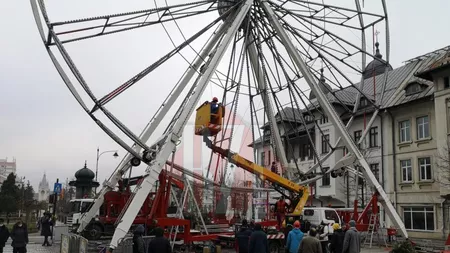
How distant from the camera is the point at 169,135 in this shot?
1543cm

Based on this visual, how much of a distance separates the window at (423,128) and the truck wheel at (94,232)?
89.7ft

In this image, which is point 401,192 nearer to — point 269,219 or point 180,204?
point 269,219

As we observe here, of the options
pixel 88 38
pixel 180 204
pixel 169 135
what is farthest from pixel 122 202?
pixel 88 38

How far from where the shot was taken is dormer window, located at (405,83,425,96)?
38116mm

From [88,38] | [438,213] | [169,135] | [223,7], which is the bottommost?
[438,213]

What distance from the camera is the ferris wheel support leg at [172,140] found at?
1374cm

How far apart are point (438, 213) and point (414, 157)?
520cm

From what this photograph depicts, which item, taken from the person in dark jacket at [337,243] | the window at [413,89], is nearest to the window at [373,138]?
the window at [413,89]

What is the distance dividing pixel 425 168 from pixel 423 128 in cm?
343

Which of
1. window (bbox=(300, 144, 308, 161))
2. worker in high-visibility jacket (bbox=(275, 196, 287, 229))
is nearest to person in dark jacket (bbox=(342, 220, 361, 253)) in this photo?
worker in high-visibility jacket (bbox=(275, 196, 287, 229))

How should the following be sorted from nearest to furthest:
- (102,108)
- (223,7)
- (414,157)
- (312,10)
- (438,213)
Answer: (102,108)
(223,7)
(312,10)
(438,213)
(414,157)

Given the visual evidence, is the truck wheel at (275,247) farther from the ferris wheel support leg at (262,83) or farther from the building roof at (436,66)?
the building roof at (436,66)

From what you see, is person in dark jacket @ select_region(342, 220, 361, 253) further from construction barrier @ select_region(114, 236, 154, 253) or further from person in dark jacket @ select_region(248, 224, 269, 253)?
construction barrier @ select_region(114, 236, 154, 253)

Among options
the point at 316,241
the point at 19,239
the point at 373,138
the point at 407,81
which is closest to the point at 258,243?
the point at 316,241
